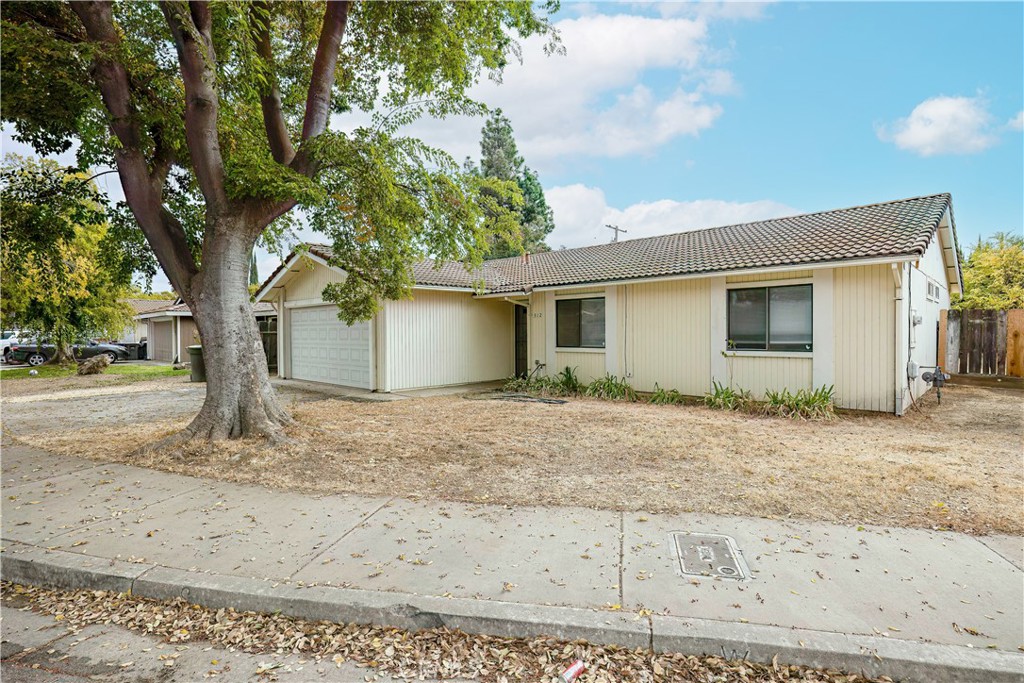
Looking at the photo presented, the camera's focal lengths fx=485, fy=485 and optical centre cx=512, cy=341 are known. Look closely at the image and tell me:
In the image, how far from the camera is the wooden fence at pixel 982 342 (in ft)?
40.1

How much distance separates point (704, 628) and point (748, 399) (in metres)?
7.90

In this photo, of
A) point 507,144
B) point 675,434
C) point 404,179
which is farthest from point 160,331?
point 675,434

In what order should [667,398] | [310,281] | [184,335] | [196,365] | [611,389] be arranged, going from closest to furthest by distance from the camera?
[667,398] < [611,389] < [310,281] < [196,365] < [184,335]

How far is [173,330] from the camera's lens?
24234mm

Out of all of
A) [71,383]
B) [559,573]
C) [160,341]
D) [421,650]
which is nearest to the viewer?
[421,650]

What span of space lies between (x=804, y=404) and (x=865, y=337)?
5.19 feet

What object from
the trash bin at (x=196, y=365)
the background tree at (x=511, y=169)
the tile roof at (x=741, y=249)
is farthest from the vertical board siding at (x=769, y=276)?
the background tree at (x=511, y=169)

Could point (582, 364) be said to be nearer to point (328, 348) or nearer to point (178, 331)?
point (328, 348)

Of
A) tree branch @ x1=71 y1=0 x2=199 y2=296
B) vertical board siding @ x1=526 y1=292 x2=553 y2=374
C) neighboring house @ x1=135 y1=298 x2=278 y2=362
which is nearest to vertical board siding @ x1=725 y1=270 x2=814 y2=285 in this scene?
vertical board siding @ x1=526 y1=292 x2=553 y2=374

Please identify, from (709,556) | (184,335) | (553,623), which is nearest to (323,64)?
(553,623)

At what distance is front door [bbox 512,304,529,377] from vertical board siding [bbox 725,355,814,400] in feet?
21.0

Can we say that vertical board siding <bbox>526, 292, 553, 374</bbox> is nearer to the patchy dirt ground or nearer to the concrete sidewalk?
the concrete sidewalk

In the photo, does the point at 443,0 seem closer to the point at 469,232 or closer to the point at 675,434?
the point at 469,232

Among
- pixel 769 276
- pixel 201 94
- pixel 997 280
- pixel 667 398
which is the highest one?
pixel 201 94
